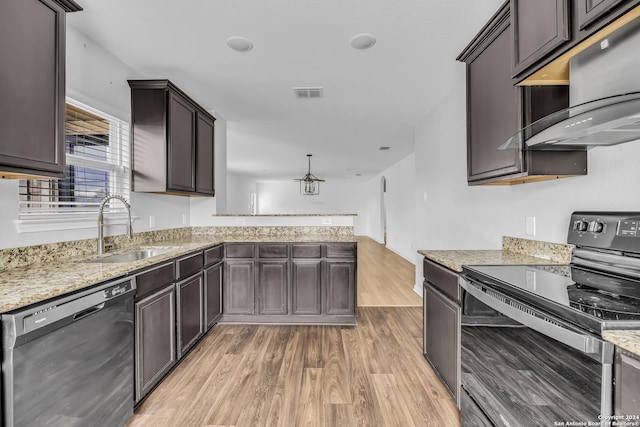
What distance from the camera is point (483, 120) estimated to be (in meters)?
1.94

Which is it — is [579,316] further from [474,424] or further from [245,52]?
[245,52]

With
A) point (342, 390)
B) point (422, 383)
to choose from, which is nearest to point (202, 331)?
point (342, 390)

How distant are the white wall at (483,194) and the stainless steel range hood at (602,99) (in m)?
0.19

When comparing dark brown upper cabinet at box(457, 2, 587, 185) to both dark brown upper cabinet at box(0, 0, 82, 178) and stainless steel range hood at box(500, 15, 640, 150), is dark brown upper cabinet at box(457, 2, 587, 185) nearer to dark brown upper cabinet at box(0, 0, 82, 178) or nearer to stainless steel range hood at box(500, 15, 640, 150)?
stainless steel range hood at box(500, 15, 640, 150)

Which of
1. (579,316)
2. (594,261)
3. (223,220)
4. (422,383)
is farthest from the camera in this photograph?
(223,220)

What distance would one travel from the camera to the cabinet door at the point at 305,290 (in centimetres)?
314

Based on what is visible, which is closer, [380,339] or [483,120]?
[483,120]

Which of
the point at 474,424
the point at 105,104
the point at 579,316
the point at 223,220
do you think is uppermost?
the point at 105,104

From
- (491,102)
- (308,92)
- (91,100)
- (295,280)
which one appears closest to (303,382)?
(295,280)

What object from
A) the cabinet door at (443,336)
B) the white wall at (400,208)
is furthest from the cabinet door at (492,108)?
the white wall at (400,208)

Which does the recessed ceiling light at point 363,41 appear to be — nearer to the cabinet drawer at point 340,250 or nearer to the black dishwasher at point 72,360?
the cabinet drawer at point 340,250

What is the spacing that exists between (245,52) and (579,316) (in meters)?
2.61

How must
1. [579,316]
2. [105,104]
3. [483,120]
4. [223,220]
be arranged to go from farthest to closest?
1. [223,220]
2. [105,104]
3. [483,120]
4. [579,316]

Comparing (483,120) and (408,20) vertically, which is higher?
(408,20)
